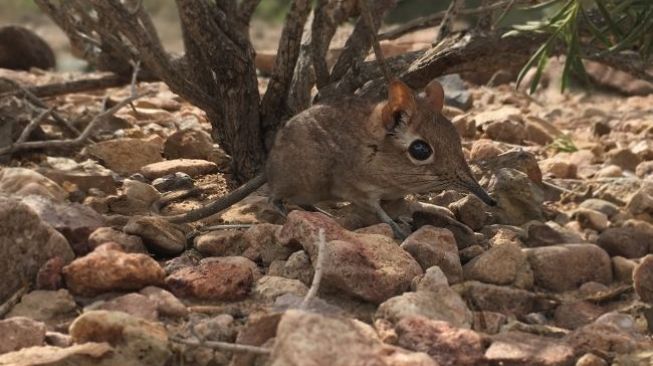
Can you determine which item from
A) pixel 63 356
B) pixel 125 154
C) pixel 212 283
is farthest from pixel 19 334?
pixel 125 154

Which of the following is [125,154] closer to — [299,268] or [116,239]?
[116,239]

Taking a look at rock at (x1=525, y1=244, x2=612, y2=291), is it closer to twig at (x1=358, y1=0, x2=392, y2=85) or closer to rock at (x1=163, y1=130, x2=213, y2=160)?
twig at (x1=358, y1=0, x2=392, y2=85)

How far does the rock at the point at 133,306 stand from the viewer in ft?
10.6

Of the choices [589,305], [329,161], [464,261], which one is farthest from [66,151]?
[589,305]

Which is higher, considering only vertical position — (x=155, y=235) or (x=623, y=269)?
(x=155, y=235)

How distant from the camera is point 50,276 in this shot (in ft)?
11.3

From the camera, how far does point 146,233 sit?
154 inches

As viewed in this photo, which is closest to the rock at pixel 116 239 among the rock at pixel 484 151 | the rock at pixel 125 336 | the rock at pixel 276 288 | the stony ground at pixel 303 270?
the stony ground at pixel 303 270

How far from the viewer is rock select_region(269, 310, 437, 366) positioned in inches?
102

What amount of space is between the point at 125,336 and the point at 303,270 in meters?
0.92

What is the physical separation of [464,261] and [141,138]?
295 cm

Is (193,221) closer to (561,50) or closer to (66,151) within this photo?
(66,151)

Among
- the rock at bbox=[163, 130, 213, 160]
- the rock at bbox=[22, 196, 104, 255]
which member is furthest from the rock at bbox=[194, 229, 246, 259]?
the rock at bbox=[163, 130, 213, 160]

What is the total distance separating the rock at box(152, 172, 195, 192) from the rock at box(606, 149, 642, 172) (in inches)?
117
